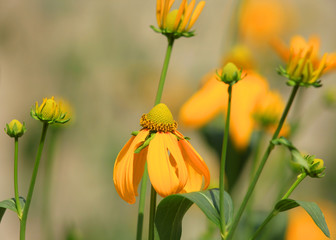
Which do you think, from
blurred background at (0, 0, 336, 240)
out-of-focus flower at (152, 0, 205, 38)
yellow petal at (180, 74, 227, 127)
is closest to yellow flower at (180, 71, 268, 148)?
yellow petal at (180, 74, 227, 127)

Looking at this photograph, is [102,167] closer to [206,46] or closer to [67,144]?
[67,144]

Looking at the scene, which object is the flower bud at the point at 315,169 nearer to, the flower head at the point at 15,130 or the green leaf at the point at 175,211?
the green leaf at the point at 175,211

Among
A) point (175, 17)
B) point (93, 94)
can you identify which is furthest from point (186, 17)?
point (93, 94)

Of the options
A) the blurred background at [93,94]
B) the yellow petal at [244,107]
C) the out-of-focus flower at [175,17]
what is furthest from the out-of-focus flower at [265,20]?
the out-of-focus flower at [175,17]

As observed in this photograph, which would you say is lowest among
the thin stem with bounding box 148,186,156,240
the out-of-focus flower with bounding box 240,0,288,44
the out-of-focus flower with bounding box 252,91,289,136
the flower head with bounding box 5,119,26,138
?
the thin stem with bounding box 148,186,156,240

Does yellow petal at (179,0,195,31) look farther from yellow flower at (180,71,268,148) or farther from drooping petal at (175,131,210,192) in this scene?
yellow flower at (180,71,268,148)

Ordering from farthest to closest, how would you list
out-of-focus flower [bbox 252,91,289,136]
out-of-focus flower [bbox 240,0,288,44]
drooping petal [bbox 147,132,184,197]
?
out-of-focus flower [bbox 240,0,288,44]
out-of-focus flower [bbox 252,91,289,136]
drooping petal [bbox 147,132,184,197]

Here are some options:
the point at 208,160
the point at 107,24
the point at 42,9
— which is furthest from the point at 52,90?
the point at 208,160

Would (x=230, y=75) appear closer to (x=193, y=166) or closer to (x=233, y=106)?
(x=193, y=166)

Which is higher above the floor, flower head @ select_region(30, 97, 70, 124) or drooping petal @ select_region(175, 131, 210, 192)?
flower head @ select_region(30, 97, 70, 124)
